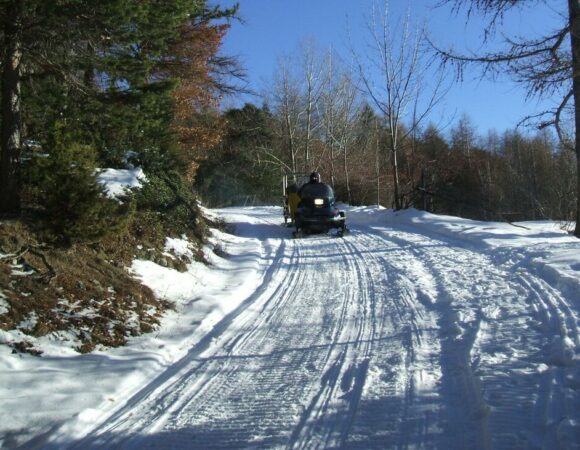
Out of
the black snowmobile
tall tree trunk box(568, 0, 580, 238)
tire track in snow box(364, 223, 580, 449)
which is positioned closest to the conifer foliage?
tire track in snow box(364, 223, 580, 449)

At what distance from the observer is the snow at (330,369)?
377 centimetres

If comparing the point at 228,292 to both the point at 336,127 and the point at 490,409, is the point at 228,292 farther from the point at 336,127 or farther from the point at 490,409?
the point at 336,127

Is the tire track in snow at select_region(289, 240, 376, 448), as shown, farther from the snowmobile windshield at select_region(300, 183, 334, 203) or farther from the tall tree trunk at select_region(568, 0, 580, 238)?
the snowmobile windshield at select_region(300, 183, 334, 203)

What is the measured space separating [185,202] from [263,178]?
29.4 metres

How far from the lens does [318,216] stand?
16062 millimetres

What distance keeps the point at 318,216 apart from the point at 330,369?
11.2 m

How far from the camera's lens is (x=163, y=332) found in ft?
21.4

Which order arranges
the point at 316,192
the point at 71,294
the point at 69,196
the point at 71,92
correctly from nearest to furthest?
the point at 71,294 < the point at 69,196 < the point at 71,92 < the point at 316,192

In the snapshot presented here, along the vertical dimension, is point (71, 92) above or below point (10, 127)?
above

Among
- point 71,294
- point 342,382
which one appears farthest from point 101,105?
point 342,382

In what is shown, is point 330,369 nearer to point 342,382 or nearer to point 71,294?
point 342,382

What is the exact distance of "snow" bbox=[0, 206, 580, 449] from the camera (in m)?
3.77

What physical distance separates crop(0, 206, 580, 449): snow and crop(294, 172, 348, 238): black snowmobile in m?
6.78

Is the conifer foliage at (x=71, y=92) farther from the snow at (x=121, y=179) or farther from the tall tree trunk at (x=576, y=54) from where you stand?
the tall tree trunk at (x=576, y=54)
